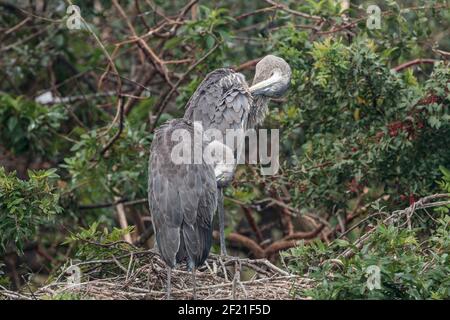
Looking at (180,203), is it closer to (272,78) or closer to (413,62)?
(272,78)

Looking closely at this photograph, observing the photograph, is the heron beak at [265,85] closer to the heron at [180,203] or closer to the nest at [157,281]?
the heron at [180,203]

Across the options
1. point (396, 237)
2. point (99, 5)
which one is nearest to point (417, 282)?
point (396, 237)

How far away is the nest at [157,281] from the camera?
25.0 ft

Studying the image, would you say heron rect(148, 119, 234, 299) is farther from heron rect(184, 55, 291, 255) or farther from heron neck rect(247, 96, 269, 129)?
heron neck rect(247, 96, 269, 129)

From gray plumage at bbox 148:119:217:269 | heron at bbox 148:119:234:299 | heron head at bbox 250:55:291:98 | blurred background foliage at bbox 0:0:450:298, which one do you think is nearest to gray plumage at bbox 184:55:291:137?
heron head at bbox 250:55:291:98

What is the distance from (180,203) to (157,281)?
59 cm

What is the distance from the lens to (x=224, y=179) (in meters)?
8.47

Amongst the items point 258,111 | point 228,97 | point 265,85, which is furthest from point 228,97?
point 258,111

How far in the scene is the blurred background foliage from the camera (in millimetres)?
8062

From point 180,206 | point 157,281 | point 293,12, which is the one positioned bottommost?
point 157,281

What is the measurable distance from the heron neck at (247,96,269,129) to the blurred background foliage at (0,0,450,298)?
0.59 ft

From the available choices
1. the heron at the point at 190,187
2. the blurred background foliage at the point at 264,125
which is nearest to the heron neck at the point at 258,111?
the blurred background foliage at the point at 264,125

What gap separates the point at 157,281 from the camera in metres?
7.99

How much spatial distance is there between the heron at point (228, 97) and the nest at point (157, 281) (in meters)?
0.64
